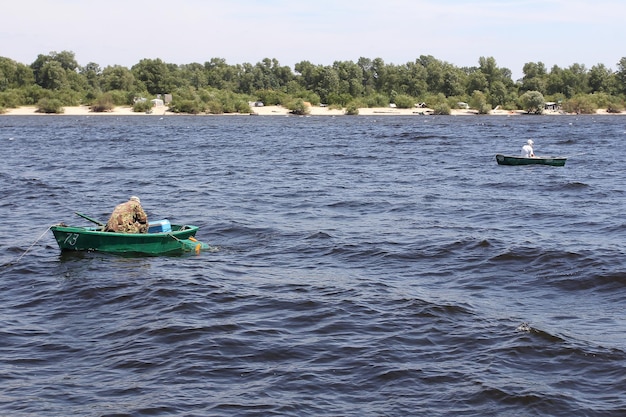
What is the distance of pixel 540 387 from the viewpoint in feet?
41.0

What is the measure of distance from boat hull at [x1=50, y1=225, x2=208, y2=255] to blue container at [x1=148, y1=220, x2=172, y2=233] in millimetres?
230

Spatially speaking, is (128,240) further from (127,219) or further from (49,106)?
(49,106)

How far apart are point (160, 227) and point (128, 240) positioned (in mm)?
1284

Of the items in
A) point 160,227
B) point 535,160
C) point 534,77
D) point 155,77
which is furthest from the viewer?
point 534,77

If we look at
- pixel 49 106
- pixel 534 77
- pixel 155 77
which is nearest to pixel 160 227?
pixel 49 106

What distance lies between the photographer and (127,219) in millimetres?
21234

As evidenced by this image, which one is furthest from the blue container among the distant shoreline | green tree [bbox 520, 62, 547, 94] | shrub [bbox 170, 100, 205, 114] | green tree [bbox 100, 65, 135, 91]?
green tree [bbox 520, 62, 547, 94]

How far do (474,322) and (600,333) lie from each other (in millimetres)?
2291

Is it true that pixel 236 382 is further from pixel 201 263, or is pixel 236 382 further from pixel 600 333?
pixel 201 263

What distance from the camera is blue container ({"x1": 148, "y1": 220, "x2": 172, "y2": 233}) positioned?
71.5ft

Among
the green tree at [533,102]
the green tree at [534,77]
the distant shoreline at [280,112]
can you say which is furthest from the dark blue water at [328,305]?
the green tree at [534,77]

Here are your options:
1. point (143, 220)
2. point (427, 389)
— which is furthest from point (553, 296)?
point (143, 220)

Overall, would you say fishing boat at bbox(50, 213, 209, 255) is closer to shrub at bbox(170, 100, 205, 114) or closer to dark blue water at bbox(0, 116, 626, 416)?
dark blue water at bbox(0, 116, 626, 416)

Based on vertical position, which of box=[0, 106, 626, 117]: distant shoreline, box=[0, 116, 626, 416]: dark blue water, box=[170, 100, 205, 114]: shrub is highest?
box=[170, 100, 205, 114]: shrub
